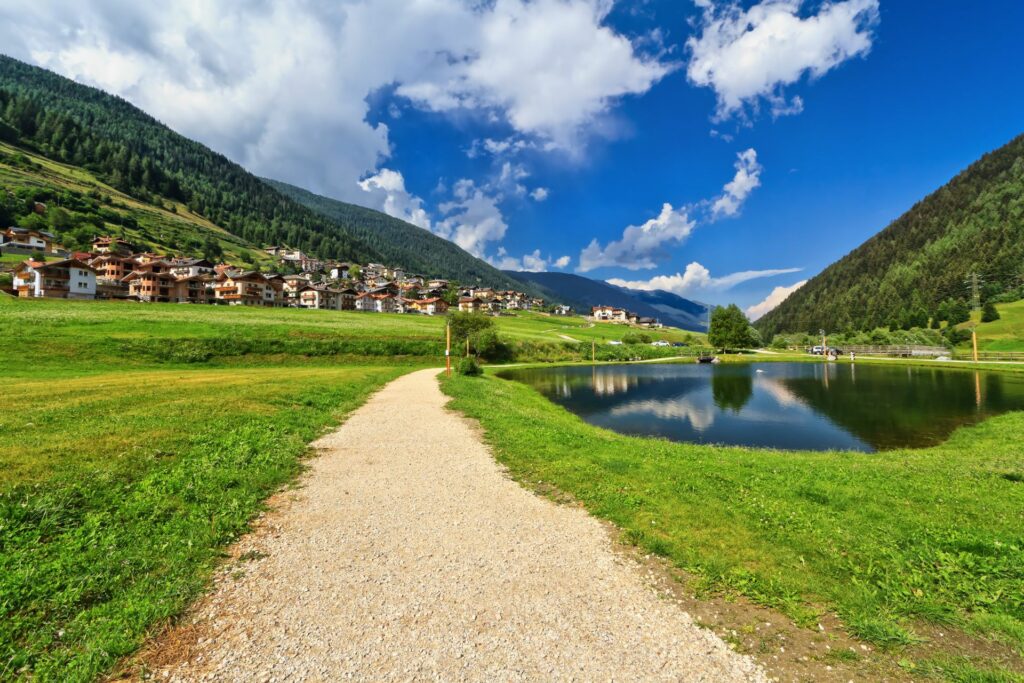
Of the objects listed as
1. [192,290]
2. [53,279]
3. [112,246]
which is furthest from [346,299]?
[53,279]

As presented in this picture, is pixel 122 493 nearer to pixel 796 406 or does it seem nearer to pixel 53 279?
pixel 796 406

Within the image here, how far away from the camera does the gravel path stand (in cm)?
509

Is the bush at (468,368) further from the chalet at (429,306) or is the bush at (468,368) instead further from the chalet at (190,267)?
the chalet at (429,306)

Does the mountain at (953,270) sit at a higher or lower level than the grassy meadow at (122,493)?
higher

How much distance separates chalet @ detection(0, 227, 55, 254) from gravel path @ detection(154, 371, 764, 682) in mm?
178286

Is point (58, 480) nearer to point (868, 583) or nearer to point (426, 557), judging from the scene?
point (426, 557)

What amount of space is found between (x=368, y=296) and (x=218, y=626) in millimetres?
174283

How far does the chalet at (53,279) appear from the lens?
86750 millimetres

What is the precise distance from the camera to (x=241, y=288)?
130875 mm

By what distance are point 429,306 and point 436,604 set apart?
584ft

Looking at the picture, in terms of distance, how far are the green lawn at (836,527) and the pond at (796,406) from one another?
10.7m

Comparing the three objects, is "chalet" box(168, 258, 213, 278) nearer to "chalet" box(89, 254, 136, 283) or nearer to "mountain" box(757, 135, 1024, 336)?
"chalet" box(89, 254, 136, 283)

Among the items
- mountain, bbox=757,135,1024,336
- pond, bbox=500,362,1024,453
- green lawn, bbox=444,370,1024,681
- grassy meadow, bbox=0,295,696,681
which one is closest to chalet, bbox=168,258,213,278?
grassy meadow, bbox=0,295,696,681

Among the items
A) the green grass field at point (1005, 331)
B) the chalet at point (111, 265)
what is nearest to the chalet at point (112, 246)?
the chalet at point (111, 265)
